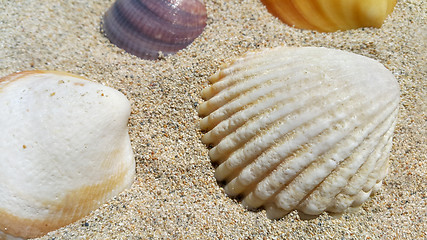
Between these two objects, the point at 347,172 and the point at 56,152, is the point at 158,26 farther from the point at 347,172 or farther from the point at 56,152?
the point at 347,172

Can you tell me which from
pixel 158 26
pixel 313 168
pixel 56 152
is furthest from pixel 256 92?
pixel 56 152

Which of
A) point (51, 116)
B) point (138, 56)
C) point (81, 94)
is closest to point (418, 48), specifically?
point (138, 56)

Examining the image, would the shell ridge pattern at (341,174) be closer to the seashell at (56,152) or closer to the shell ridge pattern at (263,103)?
the shell ridge pattern at (263,103)

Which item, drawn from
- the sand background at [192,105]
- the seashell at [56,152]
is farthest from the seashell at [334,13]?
the seashell at [56,152]

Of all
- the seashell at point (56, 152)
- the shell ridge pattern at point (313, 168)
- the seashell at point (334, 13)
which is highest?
the seashell at point (334, 13)

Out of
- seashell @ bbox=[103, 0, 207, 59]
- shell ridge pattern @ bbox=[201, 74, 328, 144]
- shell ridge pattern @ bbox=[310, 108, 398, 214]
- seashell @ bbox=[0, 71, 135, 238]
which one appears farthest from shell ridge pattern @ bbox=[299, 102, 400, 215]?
seashell @ bbox=[103, 0, 207, 59]

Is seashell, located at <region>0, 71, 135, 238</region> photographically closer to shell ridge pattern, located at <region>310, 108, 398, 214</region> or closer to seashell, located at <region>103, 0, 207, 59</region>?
seashell, located at <region>103, 0, 207, 59</region>

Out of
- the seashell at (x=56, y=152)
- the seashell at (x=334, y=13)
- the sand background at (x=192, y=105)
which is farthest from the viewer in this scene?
the seashell at (x=334, y=13)
